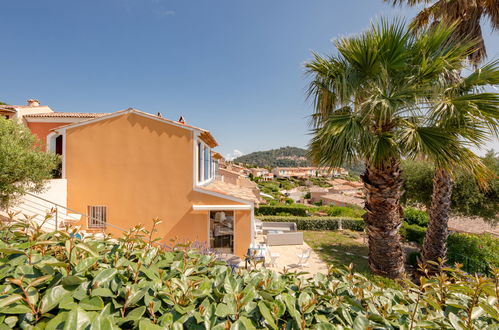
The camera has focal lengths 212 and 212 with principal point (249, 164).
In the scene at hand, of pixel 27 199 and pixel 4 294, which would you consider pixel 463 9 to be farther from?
pixel 27 199

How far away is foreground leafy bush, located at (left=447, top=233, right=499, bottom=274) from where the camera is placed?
13.9 metres

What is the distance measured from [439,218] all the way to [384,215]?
16.4 feet

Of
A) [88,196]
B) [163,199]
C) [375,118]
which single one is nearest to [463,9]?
[375,118]

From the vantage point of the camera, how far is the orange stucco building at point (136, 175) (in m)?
13.5

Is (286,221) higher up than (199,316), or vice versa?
(199,316)

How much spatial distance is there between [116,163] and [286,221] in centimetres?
2254

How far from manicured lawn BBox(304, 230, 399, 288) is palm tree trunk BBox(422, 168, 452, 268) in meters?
3.66

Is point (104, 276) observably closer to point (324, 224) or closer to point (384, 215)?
point (384, 215)

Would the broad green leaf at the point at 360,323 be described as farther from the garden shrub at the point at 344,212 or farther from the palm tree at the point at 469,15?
the garden shrub at the point at 344,212

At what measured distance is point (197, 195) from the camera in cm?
1362

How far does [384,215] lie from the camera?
9531 mm

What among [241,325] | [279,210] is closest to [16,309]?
[241,325]

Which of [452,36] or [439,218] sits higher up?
[452,36]

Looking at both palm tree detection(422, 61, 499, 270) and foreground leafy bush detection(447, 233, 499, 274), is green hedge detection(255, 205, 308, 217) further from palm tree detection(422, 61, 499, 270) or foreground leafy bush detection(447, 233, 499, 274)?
palm tree detection(422, 61, 499, 270)
